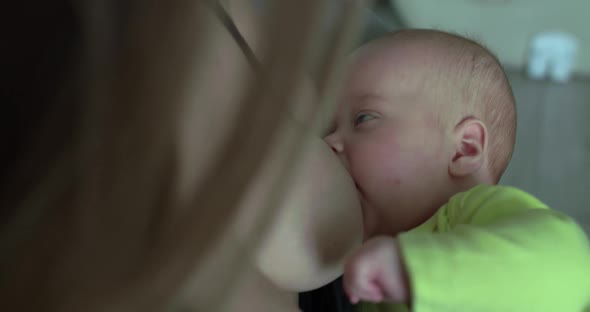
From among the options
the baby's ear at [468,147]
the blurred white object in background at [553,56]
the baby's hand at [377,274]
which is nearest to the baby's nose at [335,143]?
the baby's ear at [468,147]

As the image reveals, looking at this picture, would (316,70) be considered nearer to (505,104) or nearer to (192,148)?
(192,148)

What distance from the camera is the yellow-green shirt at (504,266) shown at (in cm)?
53

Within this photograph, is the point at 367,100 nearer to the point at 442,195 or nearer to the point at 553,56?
the point at 442,195

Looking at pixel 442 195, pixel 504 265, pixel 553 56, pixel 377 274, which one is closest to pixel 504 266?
pixel 504 265

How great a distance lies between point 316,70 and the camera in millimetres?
341

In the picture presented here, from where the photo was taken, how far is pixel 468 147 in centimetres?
86

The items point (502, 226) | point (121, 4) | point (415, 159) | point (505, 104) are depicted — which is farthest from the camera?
point (505, 104)

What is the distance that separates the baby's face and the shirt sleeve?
18 centimetres

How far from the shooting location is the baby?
1.76ft

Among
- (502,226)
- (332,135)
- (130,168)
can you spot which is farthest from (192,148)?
(332,135)

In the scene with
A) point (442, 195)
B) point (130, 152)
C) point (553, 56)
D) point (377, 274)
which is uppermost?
point (130, 152)

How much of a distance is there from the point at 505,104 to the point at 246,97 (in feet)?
2.27

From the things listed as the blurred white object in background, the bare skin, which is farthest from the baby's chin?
the blurred white object in background

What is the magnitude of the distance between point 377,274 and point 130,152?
0.27 m
